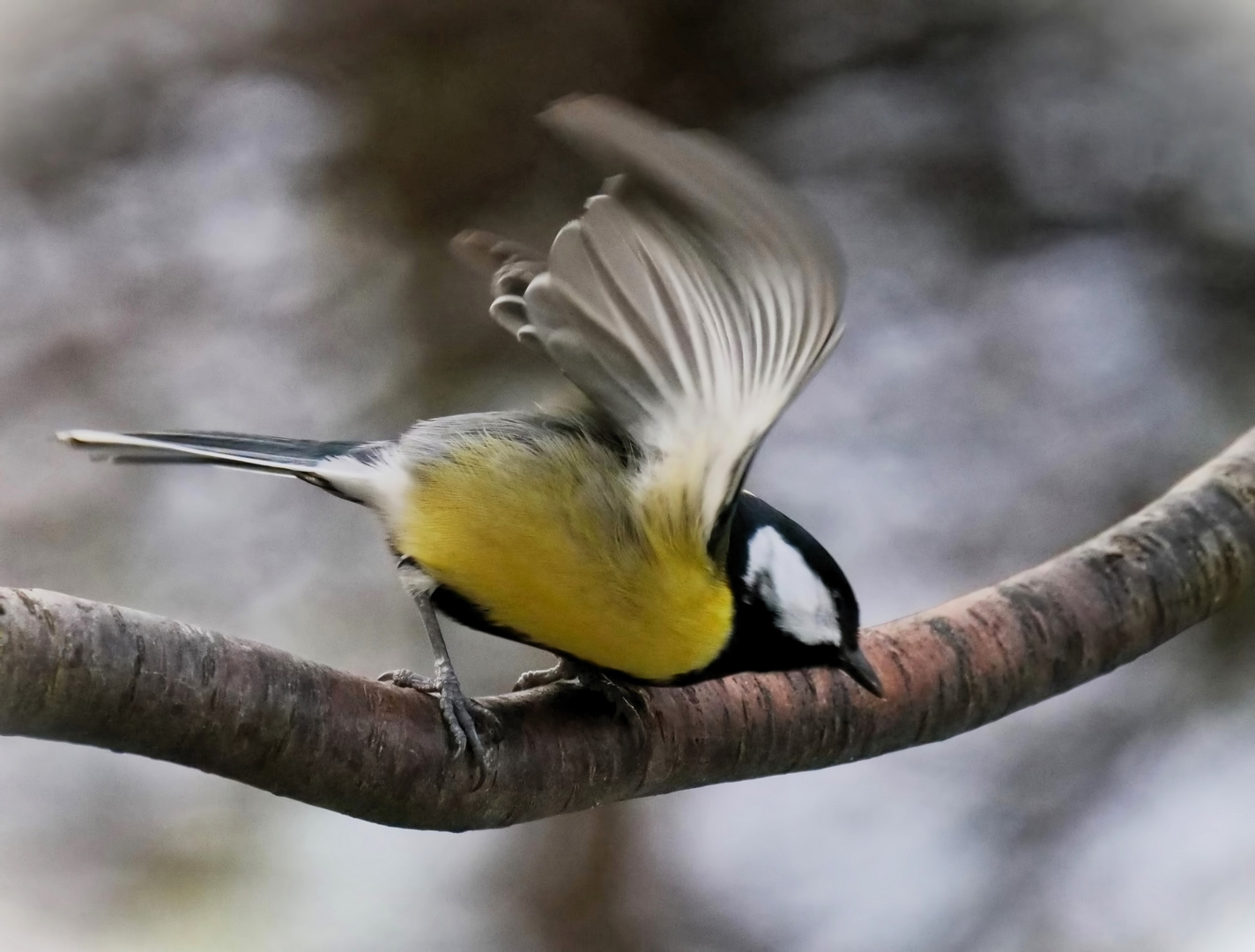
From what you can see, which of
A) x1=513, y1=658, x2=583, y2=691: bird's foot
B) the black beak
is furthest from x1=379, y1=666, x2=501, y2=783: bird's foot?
the black beak

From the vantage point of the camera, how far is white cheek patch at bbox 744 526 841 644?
2.44ft

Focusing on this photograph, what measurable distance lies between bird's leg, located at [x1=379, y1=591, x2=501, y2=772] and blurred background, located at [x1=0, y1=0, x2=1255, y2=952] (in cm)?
66

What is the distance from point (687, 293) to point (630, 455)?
5.4 inches

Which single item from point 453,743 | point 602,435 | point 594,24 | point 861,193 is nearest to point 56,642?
point 453,743

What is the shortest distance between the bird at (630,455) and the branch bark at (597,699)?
0.13 ft

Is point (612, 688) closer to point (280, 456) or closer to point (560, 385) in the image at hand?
point (280, 456)

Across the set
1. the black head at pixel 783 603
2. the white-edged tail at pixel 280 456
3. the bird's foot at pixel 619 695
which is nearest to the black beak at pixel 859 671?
the black head at pixel 783 603

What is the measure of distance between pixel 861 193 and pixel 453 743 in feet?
3.69

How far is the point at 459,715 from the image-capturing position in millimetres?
677

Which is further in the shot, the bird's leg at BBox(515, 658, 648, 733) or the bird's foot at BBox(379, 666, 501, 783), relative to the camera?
the bird's leg at BBox(515, 658, 648, 733)

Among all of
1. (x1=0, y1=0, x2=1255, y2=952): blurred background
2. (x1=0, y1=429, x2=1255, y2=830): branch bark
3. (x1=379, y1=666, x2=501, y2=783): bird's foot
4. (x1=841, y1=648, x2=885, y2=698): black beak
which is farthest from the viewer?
(x1=0, y1=0, x2=1255, y2=952): blurred background

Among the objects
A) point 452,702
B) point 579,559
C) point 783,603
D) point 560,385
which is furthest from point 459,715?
point 560,385

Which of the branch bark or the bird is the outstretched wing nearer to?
the bird

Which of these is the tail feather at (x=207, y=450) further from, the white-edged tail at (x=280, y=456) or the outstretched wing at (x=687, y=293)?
the outstretched wing at (x=687, y=293)
